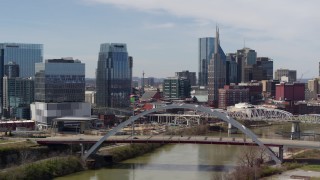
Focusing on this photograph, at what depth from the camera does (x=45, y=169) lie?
30266mm

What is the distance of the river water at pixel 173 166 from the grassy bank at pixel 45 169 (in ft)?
2.08

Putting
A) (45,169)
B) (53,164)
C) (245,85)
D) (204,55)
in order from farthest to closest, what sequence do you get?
(204,55), (245,85), (53,164), (45,169)

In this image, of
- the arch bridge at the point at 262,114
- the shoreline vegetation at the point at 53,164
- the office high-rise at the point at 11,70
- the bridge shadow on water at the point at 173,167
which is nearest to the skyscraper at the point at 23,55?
the office high-rise at the point at 11,70

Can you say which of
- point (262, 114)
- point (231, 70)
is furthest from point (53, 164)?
point (231, 70)

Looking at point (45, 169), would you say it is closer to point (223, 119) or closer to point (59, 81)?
point (223, 119)

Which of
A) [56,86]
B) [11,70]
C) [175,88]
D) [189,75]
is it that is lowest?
[175,88]

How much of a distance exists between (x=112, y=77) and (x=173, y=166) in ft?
166

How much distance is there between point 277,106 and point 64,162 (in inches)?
2425

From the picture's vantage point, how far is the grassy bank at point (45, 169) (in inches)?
1113

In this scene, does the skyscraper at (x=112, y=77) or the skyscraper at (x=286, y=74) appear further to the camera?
the skyscraper at (x=286, y=74)

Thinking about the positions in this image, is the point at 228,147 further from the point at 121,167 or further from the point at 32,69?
the point at 32,69

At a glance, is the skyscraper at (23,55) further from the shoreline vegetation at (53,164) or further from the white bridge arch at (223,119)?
the white bridge arch at (223,119)

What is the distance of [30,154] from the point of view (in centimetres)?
3362

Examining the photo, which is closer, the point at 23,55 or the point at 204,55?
the point at 23,55
